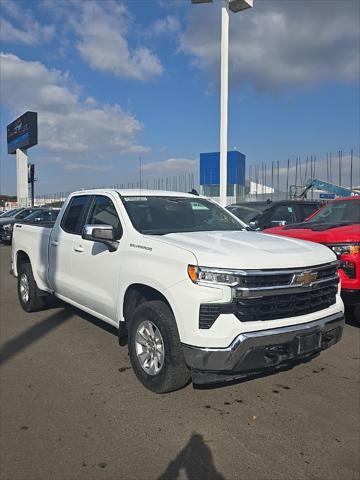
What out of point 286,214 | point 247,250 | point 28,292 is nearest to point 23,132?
point 286,214

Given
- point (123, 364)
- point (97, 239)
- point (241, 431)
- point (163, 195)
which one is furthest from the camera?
point (163, 195)

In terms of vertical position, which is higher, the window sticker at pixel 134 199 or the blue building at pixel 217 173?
the blue building at pixel 217 173

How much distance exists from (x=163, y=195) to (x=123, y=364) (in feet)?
6.52

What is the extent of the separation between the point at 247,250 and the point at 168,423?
1.51 metres

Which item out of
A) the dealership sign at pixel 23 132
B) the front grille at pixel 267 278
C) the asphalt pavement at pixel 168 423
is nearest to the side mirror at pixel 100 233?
the asphalt pavement at pixel 168 423

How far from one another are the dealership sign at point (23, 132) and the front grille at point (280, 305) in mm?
49323

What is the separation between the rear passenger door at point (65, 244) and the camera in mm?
5371

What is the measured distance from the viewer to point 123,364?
15.3ft

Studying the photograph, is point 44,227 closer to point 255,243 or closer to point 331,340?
point 255,243

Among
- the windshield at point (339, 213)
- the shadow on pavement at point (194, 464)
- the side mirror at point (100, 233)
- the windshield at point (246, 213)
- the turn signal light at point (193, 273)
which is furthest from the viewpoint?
the windshield at point (246, 213)

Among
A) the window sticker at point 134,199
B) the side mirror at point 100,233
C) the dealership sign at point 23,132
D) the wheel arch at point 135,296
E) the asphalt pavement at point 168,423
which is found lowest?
the asphalt pavement at point 168,423

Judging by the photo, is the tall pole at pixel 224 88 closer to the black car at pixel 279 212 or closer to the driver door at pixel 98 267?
the black car at pixel 279 212

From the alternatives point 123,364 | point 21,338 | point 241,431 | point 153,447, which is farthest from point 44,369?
point 241,431

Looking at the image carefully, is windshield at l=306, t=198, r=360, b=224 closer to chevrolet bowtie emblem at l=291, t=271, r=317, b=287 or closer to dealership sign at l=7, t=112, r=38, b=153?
chevrolet bowtie emblem at l=291, t=271, r=317, b=287
